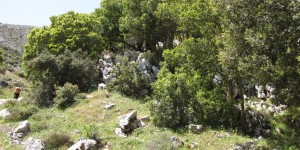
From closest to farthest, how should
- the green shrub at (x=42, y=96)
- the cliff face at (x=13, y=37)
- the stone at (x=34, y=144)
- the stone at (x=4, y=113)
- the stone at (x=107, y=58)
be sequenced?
the stone at (x=34, y=144)
the stone at (x=4, y=113)
the green shrub at (x=42, y=96)
the stone at (x=107, y=58)
the cliff face at (x=13, y=37)

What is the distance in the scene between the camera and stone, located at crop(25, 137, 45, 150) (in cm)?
1616

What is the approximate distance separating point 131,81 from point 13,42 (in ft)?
189

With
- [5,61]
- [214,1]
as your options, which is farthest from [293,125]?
[5,61]

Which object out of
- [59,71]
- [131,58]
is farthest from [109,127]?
[131,58]

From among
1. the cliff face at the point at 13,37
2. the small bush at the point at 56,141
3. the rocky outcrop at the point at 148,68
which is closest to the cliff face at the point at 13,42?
the cliff face at the point at 13,37

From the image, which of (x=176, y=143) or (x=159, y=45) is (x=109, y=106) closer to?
(x=176, y=143)

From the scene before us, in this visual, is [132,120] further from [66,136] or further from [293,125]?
[293,125]

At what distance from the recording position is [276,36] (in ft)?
44.1

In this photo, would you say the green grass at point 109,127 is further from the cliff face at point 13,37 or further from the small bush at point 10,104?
the cliff face at point 13,37

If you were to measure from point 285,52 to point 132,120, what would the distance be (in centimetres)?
957

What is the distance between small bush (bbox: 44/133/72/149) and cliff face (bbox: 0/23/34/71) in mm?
49156

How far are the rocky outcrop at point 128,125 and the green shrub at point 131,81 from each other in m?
6.47

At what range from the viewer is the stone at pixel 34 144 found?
16156mm

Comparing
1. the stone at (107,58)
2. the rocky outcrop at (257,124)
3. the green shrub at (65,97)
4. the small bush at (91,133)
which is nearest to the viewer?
the small bush at (91,133)
